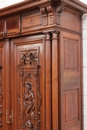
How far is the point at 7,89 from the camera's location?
6.89 feet

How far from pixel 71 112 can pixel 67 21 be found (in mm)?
884

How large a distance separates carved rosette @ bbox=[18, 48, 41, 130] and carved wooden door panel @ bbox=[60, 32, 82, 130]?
250mm

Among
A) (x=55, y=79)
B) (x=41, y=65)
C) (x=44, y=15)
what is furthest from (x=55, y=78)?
(x=44, y=15)

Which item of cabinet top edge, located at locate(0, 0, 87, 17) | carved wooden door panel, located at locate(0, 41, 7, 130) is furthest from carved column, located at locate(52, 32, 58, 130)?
carved wooden door panel, located at locate(0, 41, 7, 130)

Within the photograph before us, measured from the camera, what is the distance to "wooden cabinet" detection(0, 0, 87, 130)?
170 centimetres

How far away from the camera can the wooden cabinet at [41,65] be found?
170 cm

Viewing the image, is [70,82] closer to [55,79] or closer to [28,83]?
[55,79]

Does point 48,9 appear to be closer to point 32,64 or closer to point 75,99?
point 32,64

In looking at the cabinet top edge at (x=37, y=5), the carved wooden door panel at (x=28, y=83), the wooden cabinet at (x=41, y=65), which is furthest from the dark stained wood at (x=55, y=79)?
the cabinet top edge at (x=37, y=5)

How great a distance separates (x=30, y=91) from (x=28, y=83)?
83mm

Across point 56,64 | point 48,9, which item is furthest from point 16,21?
point 56,64

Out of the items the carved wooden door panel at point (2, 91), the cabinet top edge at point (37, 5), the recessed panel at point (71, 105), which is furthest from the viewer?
the carved wooden door panel at point (2, 91)

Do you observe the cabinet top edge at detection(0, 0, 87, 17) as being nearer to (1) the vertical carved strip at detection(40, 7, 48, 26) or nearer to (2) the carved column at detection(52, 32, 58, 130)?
(1) the vertical carved strip at detection(40, 7, 48, 26)

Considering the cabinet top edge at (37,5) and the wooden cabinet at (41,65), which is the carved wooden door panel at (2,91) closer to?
the wooden cabinet at (41,65)
